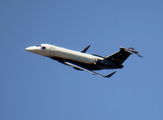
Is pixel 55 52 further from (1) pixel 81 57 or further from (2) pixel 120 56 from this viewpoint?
(2) pixel 120 56

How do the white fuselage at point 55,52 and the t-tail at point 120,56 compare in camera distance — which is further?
the t-tail at point 120,56

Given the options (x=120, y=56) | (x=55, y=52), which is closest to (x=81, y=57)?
(x=55, y=52)

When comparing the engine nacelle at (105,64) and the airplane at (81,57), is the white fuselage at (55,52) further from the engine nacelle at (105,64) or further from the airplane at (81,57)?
the engine nacelle at (105,64)

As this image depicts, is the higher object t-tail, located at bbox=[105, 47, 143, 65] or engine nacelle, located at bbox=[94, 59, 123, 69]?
t-tail, located at bbox=[105, 47, 143, 65]

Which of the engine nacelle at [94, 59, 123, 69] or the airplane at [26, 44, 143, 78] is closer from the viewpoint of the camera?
the airplane at [26, 44, 143, 78]

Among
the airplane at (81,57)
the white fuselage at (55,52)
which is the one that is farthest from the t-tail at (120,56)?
the white fuselage at (55,52)

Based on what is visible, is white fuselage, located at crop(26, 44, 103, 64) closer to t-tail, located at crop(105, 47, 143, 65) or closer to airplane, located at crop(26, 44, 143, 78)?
airplane, located at crop(26, 44, 143, 78)

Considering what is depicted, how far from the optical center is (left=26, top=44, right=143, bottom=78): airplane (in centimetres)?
5881

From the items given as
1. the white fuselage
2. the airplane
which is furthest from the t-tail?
the white fuselage

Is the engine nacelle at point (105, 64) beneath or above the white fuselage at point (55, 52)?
beneath

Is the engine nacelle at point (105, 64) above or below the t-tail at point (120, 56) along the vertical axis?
below

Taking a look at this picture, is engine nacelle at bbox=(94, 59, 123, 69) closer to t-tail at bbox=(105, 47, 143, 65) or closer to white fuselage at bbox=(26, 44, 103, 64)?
t-tail at bbox=(105, 47, 143, 65)

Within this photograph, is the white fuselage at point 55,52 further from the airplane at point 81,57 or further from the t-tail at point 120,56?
the t-tail at point 120,56

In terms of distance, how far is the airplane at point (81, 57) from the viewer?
58.8 meters
